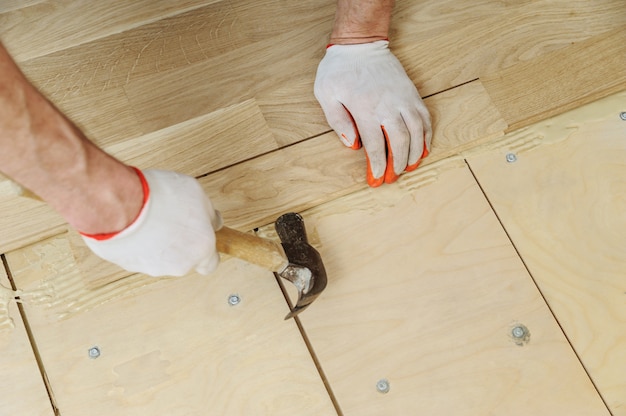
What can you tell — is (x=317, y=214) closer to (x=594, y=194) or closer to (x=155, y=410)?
(x=155, y=410)

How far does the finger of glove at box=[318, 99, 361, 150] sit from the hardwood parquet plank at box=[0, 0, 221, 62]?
0.51 metres

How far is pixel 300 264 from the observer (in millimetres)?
1279

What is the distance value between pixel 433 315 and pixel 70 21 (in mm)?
1264

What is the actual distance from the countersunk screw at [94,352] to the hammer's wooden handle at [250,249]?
43 centimetres

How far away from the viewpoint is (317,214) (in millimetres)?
1478

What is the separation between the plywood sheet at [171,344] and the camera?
132 cm

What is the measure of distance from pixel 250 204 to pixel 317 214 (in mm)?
166

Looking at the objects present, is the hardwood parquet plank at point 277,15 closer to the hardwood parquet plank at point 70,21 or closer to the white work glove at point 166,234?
the hardwood parquet plank at point 70,21

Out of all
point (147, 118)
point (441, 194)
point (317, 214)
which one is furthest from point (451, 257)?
point (147, 118)

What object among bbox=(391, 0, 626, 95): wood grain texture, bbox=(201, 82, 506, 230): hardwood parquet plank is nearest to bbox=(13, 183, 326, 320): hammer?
bbox=(201, 82, 506, 230): hardwood parquet plank

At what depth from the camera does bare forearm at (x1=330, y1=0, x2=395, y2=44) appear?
156cm

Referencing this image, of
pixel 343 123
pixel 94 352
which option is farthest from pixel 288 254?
pixel 94 352

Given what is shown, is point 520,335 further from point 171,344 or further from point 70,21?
point 70,21

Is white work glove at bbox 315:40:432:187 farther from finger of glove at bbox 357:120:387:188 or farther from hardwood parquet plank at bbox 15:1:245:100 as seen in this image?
hardwood parquet plank at bbox 15:1:245:100
